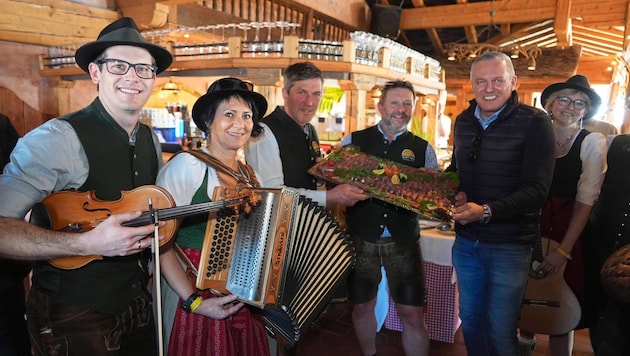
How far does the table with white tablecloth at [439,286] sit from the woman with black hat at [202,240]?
6.16 feet

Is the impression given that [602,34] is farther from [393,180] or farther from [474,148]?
[393,180]

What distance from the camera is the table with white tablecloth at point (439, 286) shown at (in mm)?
3268

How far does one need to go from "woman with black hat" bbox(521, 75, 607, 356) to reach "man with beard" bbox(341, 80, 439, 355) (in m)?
0.79

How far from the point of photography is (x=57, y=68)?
22.9 ft

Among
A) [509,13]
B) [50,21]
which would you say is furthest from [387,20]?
[50,21]

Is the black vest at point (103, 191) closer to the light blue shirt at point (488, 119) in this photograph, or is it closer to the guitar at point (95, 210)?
the guitar at point (95, 210)

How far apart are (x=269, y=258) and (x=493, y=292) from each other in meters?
1.38

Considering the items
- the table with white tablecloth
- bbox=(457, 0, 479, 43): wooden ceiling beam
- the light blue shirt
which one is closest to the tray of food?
the light blue shirt

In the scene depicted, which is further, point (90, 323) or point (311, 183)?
point (311, 183)

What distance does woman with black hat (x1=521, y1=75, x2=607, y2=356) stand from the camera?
240 cm

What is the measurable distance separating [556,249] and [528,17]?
9235 mm

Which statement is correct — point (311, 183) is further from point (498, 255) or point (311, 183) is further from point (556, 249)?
point (556, 249)

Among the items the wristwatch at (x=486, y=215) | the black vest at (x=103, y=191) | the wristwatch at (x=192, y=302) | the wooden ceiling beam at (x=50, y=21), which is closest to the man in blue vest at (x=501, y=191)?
the wristwatch at (x=486, y=215)

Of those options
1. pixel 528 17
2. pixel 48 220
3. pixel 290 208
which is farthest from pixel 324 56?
pixel 528 17
